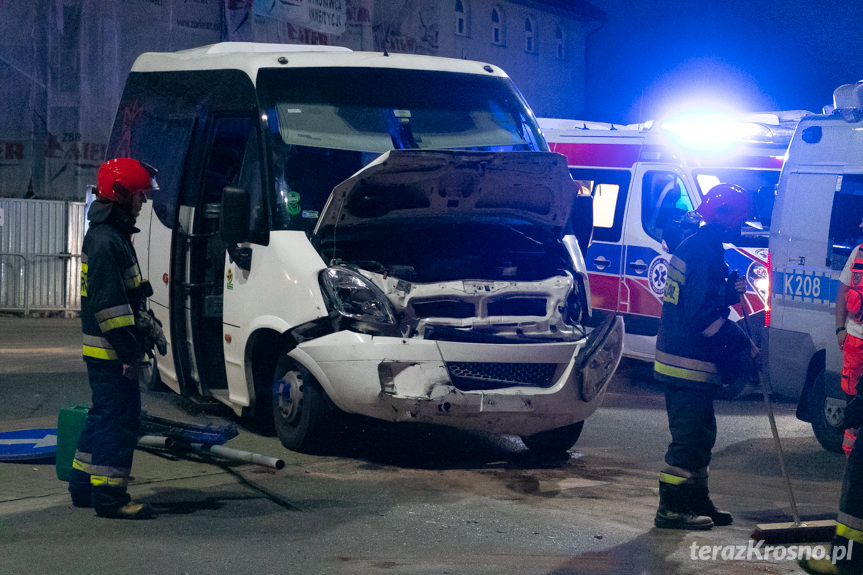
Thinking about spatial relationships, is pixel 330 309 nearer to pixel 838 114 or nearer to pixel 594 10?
pixel 838 114

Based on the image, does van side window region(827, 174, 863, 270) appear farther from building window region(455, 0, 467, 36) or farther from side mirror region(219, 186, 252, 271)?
building window region(455, 0, 467, 36)

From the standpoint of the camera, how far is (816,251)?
9062 mm

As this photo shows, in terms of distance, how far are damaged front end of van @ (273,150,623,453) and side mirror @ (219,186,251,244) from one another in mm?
569

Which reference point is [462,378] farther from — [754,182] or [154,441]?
[754,182]

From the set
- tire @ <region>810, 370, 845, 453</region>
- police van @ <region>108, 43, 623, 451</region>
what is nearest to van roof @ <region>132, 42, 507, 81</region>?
police van @ <region>108, 43, 623, 451</region>

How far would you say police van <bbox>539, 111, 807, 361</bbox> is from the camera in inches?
460

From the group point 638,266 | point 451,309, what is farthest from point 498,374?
point 638,266

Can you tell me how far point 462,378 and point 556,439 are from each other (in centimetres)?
122

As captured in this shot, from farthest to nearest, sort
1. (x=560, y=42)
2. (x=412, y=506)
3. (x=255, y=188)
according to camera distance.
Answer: (x=560, y=42) → (x=255, y=188) → (x=412, y=506)

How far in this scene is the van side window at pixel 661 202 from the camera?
38.6ft

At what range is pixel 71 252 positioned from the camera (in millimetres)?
17547

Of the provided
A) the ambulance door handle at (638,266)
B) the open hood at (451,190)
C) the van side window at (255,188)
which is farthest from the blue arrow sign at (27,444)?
the ambulance door handle at (638,266)

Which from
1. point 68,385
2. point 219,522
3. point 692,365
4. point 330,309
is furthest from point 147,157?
point 692,365

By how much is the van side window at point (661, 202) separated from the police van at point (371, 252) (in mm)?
3149
